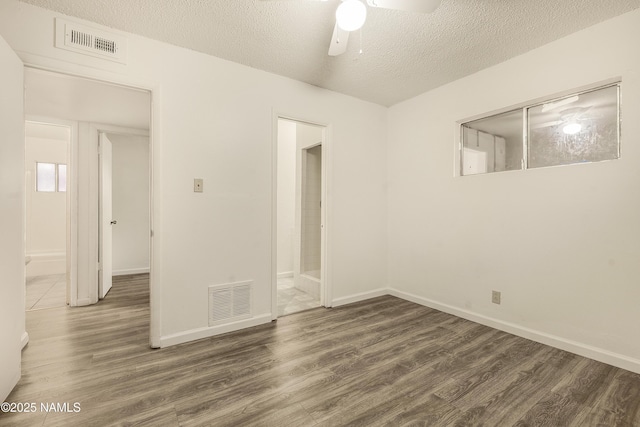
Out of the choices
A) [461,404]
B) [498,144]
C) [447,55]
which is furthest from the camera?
[498,144]

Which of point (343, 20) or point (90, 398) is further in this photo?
point (90, 398)

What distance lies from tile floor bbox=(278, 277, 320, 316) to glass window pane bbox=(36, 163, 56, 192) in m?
5.50

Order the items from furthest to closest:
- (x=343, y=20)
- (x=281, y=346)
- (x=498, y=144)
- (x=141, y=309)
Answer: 1. (x=141, y=309)
2. (x=498, y=144)
3. (x=281, y=346)
4. (x=343, y=20)

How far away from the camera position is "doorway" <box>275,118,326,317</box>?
371 centimetres

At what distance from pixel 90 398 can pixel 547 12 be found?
392 cm

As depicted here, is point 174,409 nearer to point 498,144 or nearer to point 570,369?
point 570,369

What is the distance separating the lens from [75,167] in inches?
131

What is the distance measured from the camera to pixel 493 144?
2.83m

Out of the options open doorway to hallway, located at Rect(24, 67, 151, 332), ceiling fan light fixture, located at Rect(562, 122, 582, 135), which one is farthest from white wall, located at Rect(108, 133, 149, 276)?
ceiling fan light fixture, located at Rect(562, 122, 582, 135)

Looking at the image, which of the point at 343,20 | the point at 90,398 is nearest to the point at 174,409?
the point at 90,398

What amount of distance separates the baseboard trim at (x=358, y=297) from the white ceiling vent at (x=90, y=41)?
308 cm

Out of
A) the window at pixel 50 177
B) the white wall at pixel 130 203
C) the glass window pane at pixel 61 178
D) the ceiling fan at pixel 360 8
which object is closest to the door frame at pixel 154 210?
the ceiling fan at pixel 360 8

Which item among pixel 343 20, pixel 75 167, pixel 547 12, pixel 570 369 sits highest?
pixel 547 12

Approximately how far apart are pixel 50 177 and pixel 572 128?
28.0ft
